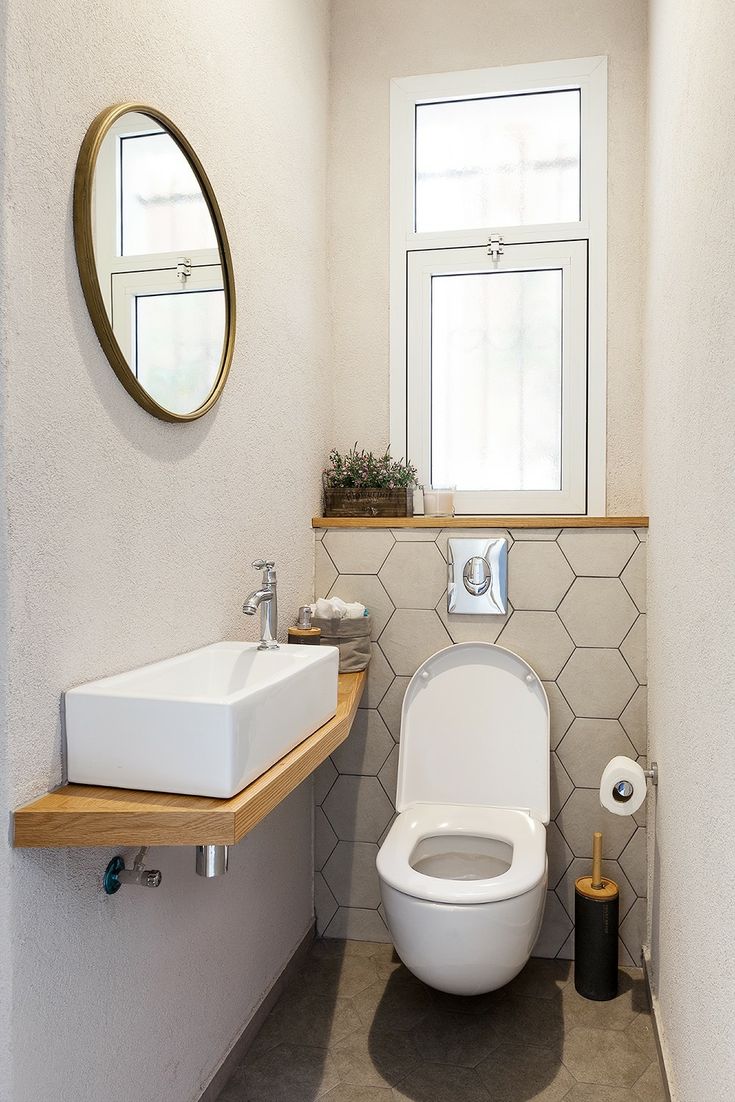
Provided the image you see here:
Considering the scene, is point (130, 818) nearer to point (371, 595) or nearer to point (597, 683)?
point (371, 595)

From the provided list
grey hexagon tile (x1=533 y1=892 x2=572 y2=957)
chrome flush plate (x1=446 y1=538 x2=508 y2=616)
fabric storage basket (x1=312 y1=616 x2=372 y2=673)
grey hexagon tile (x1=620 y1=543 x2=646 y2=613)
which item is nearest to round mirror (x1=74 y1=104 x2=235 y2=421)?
fabric storage basket (x1=312 y1=616 x2=372 y2=673)

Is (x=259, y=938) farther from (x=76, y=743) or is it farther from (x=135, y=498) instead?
(x=135, y=498)

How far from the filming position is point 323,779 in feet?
8.00

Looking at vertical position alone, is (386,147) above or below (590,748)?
above

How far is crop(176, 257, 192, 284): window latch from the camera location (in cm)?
158

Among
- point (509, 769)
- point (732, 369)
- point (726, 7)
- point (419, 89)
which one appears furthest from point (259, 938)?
point (419, 89)

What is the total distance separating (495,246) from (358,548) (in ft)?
3.33

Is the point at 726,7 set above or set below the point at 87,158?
above

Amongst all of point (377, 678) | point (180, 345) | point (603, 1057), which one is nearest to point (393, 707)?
point (377, 678)

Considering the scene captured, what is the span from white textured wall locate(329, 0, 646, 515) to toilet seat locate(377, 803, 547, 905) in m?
0.98

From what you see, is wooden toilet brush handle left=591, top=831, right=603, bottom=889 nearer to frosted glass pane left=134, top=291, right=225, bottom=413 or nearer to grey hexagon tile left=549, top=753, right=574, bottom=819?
grey hexagon tile left=549, top=753, right=574, bottom=819

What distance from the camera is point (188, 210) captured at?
1608mm

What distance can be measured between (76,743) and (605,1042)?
4.88ft

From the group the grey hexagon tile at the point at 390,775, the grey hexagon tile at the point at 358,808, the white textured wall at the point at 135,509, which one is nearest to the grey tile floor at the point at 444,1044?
the white textured wall at the point at 135,509
